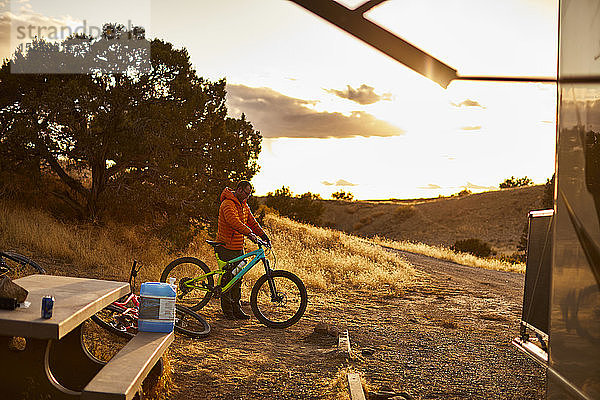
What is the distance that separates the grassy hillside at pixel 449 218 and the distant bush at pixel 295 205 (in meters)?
24.1

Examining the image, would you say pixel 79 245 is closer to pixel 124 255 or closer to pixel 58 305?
pixel 124 255

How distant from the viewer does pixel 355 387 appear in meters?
5.48

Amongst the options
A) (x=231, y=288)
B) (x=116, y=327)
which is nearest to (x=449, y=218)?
(x=231, y=288)

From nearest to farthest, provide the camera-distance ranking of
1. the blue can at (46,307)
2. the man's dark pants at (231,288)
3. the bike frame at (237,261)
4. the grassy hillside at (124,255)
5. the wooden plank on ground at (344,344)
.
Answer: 1. the blue can at (46,307)
2. the wooden plank on ground at (344,344)
3. the bike frame at (237,261)
4. the man's dark pants at (231,288)
5. the grassy hillside at (124,255)

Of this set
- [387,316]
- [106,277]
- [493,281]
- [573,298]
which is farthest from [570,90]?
[493,281]

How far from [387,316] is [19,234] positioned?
8.87 meters

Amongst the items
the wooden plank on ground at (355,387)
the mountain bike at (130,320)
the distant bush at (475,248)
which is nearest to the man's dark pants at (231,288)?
the mountain bike at (130,320)

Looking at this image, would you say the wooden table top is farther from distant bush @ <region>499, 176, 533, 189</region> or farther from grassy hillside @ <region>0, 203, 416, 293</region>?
distant bush @ <region>499, 176, 533, 189</region>

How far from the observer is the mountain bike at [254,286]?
8648 millimetres

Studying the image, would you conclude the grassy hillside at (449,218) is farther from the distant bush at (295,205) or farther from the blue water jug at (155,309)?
the blue water jug at (155,309)

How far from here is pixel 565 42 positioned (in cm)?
242

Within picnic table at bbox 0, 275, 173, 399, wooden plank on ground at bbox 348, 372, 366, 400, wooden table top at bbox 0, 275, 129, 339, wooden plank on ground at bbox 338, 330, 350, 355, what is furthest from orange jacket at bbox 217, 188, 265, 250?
picnic table at bbox 0, 275, 173, 399

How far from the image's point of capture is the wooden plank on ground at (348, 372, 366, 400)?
205 inches

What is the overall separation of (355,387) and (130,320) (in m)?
2.71
